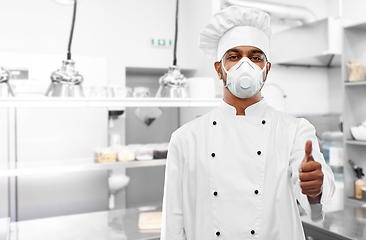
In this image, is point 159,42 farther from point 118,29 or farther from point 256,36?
point 256,36

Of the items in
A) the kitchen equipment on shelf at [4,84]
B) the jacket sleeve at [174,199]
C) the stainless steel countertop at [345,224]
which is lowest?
the stainless steel countertop at [345,224]

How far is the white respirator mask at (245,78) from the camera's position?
1079mm

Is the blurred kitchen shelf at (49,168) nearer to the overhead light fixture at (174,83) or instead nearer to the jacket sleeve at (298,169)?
the overhead light fixture at (174,83)

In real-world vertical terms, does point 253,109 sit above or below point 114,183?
above

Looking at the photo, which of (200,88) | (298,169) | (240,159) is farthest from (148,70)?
(298,169)

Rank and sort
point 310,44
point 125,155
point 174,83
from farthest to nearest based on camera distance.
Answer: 1. point 310,44
2. point 125,155
3. point 174,83

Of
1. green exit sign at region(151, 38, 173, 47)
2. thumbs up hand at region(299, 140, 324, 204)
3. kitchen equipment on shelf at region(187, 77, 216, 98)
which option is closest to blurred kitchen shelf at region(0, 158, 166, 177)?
kitchen equipment on shelf at region(187, 77, 216, 98)

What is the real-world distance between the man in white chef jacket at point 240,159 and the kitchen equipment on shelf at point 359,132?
5.71 ft

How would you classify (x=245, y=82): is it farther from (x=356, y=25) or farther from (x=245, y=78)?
(x=356, y=25)

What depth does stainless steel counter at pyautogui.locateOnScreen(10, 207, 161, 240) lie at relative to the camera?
1.83m

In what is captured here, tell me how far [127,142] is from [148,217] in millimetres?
Answer: 1548

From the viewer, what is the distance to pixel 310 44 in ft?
10.2

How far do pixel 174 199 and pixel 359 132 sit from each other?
6.61 ft

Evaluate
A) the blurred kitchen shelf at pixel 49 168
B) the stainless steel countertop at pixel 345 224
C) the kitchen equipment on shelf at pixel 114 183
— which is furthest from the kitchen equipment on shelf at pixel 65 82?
the stainless steel countertop at pixel 345 224
